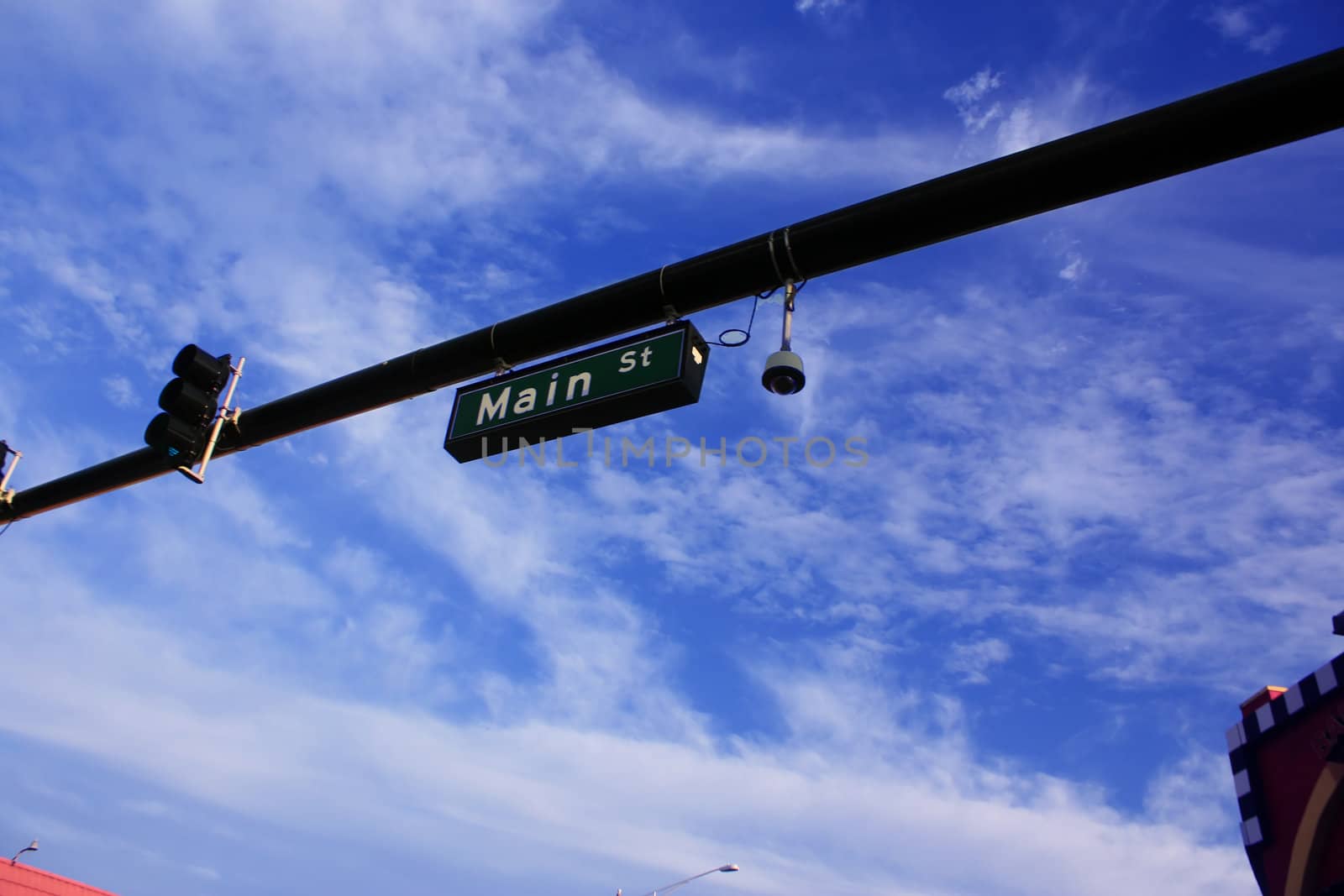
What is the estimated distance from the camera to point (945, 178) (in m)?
5.28

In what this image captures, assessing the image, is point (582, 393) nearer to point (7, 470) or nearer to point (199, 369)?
point (199, 369)

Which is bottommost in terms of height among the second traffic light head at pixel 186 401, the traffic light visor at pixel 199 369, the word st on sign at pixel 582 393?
the word st on sign at pixel 582 393

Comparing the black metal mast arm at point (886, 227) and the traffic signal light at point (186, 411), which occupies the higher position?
the black metal mast arm at point (886, 227)

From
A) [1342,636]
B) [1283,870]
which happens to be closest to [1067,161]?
[1342,636]

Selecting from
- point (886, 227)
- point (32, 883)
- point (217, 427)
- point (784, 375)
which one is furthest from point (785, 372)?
point (32, 883)

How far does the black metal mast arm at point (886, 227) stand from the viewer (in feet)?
14.9

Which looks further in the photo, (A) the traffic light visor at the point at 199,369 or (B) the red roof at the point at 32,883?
(B) the red roof at the point at 32,883

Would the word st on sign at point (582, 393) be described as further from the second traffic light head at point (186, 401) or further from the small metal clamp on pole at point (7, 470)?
the small metal clamp on pole at point (7, 470)

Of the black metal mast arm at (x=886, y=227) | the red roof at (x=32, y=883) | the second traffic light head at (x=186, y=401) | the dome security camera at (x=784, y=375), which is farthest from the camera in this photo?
the red roof at (x=32, y=883)

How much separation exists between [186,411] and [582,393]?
3012mm

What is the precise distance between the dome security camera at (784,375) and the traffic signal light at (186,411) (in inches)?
158

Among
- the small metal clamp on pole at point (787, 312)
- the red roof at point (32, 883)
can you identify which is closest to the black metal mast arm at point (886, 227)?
the small metal clamp on pole at point (787, 312)

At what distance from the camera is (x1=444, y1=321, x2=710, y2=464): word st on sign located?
219 inches

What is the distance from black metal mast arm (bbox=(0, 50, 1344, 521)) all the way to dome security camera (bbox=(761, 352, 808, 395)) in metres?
0.56
